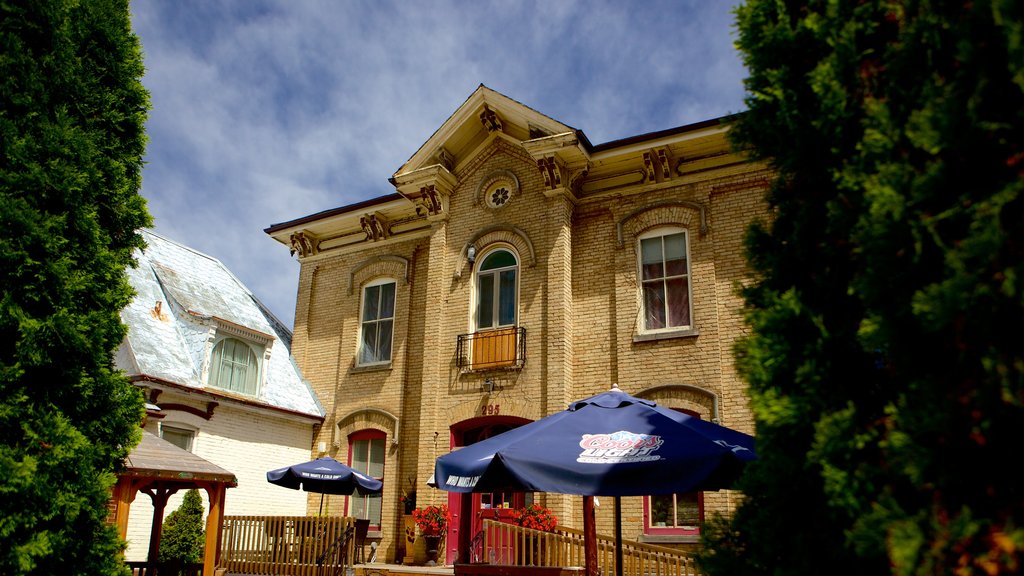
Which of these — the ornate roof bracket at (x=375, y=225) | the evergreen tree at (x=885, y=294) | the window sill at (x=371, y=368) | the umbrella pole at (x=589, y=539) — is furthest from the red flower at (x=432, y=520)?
the evergreen tree at (x=885, y=294)

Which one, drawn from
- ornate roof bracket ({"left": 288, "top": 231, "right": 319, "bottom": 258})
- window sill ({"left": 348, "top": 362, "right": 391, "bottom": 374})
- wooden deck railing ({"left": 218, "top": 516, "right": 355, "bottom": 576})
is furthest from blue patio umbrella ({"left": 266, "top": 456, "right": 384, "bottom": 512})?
ornate roof bracket ({"left": 288, "top": 231, "right": 319, "bottom": 258})

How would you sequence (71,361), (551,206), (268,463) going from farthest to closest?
1. (268,463)
2. (551,206)
3. (71,361)

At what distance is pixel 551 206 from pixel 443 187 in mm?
2688

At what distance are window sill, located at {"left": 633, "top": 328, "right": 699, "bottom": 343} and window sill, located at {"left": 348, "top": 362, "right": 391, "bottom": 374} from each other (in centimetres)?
578

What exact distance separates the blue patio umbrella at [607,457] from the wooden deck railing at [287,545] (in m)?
6.85

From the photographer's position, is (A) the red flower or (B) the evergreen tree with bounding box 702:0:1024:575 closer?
(B) the evergreen tree with bounding box 702:0:1024:575

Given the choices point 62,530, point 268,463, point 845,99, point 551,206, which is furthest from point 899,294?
point 268,463

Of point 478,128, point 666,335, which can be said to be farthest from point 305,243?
point 666,335

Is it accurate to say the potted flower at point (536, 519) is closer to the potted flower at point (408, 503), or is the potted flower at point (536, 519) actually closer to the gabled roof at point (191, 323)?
the potted flower at point (408, 503)

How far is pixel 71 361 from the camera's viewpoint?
564 cm

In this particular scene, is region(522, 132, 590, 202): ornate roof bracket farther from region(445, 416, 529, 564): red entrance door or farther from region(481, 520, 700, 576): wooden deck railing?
region(481, 520, 700, 576): wooden deck railing

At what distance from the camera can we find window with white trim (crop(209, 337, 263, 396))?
15109 mm

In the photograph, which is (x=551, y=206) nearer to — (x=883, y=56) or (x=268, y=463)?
(x=268, y=463)

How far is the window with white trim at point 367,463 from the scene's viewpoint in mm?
15430
